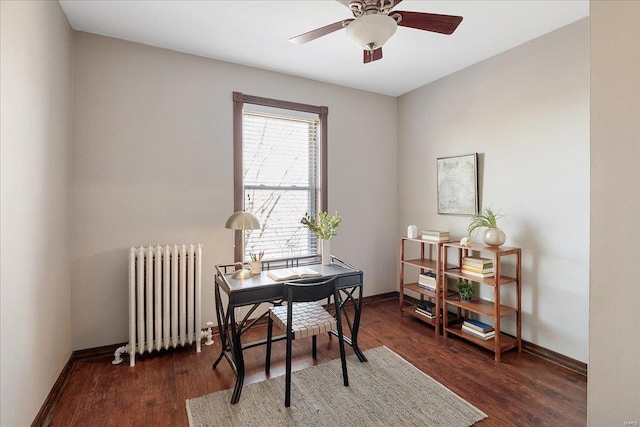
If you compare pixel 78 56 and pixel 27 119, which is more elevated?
pixel 78 56

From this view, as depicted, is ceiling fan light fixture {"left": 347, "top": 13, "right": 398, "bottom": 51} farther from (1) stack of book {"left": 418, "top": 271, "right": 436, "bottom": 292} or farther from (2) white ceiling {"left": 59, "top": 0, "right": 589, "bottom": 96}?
(1) stack of book {"left": 418, "top": 271, "right": 436, "bottom": 292}

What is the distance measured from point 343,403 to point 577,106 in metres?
2.84

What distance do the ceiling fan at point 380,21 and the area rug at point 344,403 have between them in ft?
7.31

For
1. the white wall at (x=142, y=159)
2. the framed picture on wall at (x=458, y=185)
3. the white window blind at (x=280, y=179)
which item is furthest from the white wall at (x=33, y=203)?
the framed picture on wall at (x=458, y=185)

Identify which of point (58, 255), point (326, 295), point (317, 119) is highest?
point (317, 119)

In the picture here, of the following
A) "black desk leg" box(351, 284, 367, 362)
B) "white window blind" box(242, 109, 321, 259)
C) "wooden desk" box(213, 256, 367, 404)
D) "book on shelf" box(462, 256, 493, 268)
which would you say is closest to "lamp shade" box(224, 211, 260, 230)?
"wooden desk" box(213, 256, 367, 404)

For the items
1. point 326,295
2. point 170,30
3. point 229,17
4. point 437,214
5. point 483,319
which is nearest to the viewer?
point 326,295

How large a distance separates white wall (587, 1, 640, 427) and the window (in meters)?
2.84

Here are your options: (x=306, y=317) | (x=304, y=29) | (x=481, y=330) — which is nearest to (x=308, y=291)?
(x=306, y=317)

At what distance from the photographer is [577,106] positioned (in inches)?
97.0

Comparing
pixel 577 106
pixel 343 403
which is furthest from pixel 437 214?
pixel 343 403

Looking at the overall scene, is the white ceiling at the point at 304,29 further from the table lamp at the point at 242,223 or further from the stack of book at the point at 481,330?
the stack of book at the point at 481,330

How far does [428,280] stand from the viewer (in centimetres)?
345

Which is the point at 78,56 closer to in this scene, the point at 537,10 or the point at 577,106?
the point at 537,10
